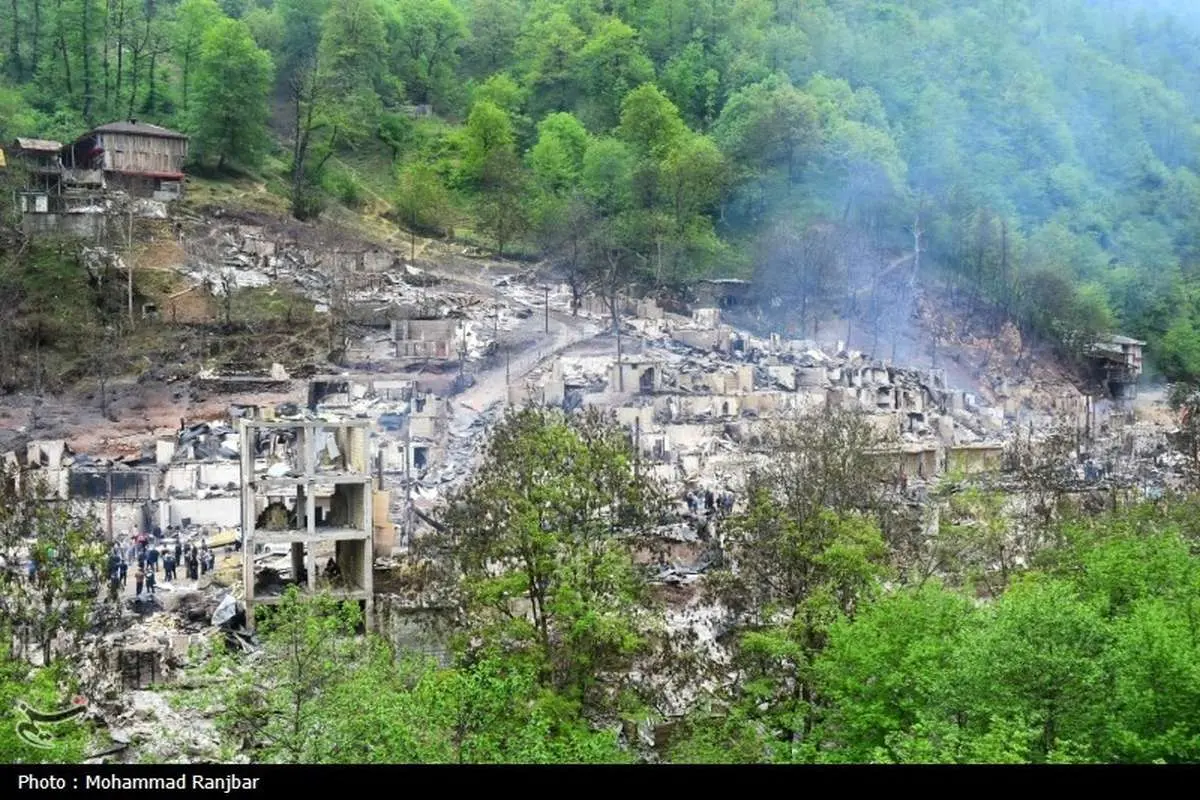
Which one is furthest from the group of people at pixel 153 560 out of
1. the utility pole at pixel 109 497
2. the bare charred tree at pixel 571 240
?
the bare charred tree at pixel 571 240

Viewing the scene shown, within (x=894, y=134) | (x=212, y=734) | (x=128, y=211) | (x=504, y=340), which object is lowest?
(x=212, y=734)

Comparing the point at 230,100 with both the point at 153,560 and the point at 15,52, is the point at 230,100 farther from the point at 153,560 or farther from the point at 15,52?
the point at 153,560

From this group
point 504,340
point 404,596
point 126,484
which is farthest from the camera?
point 504,340

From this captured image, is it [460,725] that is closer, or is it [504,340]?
[460,725]

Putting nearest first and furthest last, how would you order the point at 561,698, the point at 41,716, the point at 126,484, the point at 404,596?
the point at 41,716 → the point at 561,698 → the point at 404,596 → the point at 126,484

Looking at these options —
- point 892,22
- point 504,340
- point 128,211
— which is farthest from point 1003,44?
point 128,211

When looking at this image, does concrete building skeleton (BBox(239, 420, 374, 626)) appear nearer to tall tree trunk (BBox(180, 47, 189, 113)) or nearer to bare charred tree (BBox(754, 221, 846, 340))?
bare charred tree (BBox(754, 221, 846, 340))

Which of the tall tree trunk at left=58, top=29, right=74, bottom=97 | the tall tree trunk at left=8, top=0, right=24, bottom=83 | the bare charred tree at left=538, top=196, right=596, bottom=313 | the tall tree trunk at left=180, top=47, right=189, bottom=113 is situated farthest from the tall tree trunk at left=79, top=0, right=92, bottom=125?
the bare charred tree at left=538, top=196, right=596, bottom=313

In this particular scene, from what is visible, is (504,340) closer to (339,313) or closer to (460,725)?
(339,313)

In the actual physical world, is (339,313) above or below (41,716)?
above

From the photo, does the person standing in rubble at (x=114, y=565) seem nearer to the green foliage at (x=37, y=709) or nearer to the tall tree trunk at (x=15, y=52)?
the green foliage at (x=37, y=709)
